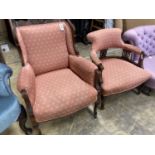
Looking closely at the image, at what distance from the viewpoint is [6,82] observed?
62.9 inches

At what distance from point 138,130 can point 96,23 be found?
2.47 m

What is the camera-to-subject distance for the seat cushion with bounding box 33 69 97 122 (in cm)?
158

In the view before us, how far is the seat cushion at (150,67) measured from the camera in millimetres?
2093

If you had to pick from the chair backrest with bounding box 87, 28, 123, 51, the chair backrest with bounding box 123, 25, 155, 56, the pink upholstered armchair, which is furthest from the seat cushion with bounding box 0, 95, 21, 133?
the chair backrest with bounding box 123, 25, 155, 56

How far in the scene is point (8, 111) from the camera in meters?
1.47

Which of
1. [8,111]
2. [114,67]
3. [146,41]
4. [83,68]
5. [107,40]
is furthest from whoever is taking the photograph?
[146,41]

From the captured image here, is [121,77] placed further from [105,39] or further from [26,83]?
[26,83]

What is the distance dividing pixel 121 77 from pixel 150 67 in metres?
0.46

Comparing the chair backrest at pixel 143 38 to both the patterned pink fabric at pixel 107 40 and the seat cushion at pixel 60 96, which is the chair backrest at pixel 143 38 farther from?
the seat cushion at pixel 60 96

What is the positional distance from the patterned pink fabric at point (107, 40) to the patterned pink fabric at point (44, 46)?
1.08ft

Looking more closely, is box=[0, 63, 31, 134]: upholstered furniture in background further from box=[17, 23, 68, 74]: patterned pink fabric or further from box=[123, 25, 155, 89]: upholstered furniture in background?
box=[123, 25, 155, 89]: upholstered furniture in background

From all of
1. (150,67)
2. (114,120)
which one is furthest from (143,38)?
(114,120)
